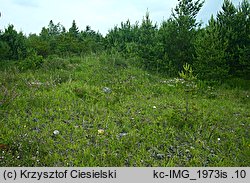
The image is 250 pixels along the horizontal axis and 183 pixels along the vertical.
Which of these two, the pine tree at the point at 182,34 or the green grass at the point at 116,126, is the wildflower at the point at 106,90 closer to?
the green grass at the point at 116,126

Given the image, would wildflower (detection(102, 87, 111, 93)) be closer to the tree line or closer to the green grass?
the green grass

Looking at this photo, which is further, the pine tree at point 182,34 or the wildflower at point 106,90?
the pine tree at point 182,34

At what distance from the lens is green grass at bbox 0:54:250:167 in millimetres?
5613

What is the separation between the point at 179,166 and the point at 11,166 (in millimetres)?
3426

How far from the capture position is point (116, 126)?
7.41 m

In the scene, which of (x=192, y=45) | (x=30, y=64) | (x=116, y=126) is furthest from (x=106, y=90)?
(x=192, y=45)

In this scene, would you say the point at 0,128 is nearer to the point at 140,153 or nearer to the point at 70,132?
the point at 70,132

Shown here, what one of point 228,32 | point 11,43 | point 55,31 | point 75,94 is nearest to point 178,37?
point 228,32

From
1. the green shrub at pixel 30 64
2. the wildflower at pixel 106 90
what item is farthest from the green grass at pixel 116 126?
the green shrub at pixel 30 64

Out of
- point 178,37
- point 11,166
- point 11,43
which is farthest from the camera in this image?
point 11,43

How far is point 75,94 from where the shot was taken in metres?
10.0

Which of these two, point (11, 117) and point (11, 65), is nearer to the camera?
point (11, 117)

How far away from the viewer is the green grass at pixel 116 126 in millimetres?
5613

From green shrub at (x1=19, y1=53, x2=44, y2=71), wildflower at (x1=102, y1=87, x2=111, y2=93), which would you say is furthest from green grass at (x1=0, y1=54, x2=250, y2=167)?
green shrub at (x1=19, y1=53, x2=44, y2=71)
